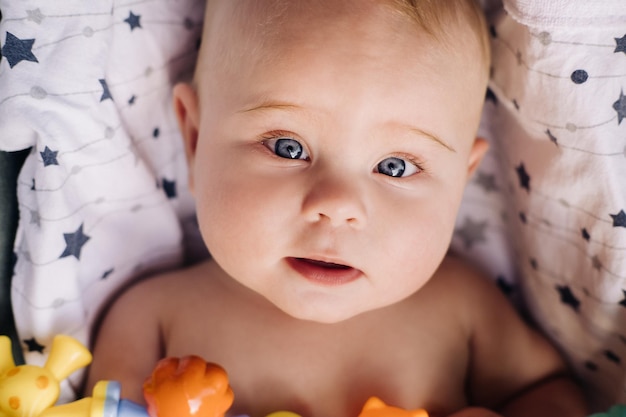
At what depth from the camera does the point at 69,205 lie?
1174mm

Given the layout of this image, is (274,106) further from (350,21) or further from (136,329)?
(136,329)

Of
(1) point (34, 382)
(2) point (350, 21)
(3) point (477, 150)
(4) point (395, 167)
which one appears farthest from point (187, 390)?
(3) point (477, 150)

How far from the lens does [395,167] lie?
109cm

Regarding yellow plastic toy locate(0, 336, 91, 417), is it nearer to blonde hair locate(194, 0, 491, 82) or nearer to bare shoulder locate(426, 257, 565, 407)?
blonde hair locate(194, 0, 491, 82)

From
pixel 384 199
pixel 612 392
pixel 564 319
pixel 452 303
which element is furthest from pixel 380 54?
pixel 612 392

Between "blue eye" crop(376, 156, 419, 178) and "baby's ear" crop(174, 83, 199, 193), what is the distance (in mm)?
337

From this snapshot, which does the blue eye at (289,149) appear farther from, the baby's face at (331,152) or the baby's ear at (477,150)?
the baby's ear at (477,150)

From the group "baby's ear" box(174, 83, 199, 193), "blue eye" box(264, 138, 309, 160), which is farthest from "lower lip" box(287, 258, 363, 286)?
"baby's ear" box(174, 83, 199, 193)

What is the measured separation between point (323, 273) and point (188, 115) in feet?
1.29

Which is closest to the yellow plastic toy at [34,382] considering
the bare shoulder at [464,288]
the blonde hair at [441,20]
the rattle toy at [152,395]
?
the rattle toy at [152,395]

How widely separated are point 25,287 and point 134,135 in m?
0.34

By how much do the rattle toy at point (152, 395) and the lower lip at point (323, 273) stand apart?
0.18 meters

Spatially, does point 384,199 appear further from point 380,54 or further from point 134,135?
point 134,135

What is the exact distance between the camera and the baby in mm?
1013
